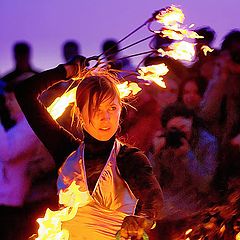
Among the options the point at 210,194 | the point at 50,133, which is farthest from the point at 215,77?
the point at 50,133

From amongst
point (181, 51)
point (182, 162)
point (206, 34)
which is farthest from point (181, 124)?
point (181, 51)

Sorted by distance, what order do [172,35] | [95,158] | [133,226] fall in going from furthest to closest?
[172,35], [95,158], [133,226]

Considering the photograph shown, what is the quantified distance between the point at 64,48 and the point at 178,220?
5.43 ft

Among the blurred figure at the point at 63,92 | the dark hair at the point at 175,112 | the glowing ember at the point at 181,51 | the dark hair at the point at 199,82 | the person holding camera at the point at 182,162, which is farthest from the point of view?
the dark hair at the point at 199,82

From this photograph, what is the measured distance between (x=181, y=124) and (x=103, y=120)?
5.37 feet

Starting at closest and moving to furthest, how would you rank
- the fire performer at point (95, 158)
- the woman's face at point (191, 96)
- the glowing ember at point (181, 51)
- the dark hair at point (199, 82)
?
the fire performer at point (95, 158) → the glowing ember at point (181, 51) → the woman's face at point (191, 96) → the dark hair at point (199, 82)

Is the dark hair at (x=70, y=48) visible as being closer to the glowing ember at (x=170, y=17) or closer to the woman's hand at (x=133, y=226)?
the glowing ember at (x=170, y=17)

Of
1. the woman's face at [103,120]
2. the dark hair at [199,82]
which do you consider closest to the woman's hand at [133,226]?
the woman's face at [103,120]

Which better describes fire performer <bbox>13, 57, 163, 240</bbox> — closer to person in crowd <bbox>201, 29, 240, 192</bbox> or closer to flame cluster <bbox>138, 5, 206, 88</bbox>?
flame cluster <bbox>138, 5, 206, 88</bbox>

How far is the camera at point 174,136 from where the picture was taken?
466 centimetres

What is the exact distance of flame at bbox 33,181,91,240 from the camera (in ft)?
10.2

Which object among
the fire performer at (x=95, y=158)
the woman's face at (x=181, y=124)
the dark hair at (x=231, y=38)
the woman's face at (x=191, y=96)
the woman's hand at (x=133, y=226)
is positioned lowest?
the woman's face at (x=181, y=124)

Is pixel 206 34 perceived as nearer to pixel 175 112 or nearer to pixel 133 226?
pixel 175 112

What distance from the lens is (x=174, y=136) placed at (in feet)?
15.4
